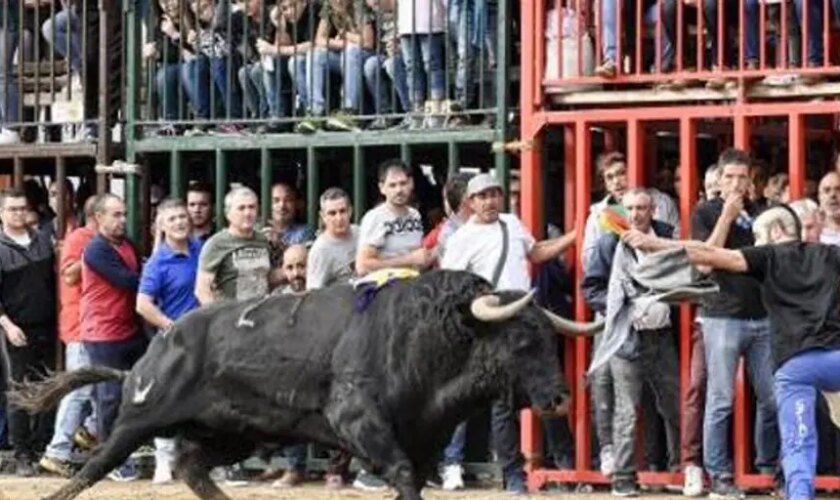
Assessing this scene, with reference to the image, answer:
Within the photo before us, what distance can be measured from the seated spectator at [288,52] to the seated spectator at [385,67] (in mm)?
449

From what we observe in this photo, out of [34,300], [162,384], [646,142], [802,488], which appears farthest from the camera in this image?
[34,300]

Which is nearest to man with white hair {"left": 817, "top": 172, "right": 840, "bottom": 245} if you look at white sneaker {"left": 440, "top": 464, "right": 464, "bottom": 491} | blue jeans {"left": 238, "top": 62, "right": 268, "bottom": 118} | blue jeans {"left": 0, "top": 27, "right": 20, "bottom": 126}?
white sneaker {"left": 440, "top": 464, "right": 464, "bottom": 491}

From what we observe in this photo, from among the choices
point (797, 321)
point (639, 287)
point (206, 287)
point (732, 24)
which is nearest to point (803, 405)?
point (797, 321)

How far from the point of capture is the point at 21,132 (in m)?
17.7

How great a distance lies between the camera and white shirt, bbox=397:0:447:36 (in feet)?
51.3

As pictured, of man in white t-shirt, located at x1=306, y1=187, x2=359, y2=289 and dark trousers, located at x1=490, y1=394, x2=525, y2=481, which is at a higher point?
man in white t-shirt, located at x1=306, y1=187, x2=359, y2=289

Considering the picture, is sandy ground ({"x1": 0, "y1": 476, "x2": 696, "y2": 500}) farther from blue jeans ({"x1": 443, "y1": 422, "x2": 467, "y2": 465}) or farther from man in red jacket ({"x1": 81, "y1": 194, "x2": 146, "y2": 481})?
man in red jacket ({"x1": 81, "y1": 194, "x2": 146, "y2": 481})

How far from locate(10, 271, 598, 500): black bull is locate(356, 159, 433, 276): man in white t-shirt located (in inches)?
51.6

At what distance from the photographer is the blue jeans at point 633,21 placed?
14.8m

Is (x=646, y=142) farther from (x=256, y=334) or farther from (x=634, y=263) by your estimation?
(x=256, y=334)

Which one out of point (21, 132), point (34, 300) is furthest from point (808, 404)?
point (21, 132)

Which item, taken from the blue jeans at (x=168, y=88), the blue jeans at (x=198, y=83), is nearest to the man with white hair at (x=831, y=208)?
the blue jeans at (x=198, y=83)

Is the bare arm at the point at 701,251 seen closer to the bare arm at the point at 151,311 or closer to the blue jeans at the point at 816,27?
the blue jeans at the point at 816,27

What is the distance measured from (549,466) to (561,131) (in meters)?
2.01
